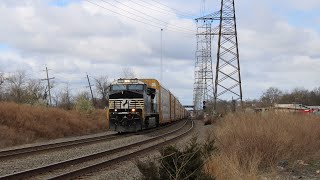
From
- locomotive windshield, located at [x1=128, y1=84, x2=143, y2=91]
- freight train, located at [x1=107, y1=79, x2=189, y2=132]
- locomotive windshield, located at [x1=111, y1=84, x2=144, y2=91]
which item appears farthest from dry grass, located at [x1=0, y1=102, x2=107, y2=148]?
locomotive windshield, located at [x1=128, y1=84, x2=143, y2=91]

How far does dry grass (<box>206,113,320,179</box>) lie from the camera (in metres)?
11.9

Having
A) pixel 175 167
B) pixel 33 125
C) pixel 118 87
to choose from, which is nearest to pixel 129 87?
Answer: pixel 118 87

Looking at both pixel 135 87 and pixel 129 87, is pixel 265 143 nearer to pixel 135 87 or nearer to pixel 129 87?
pixel 135 87

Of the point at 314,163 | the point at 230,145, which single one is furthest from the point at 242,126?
the point at 314,163

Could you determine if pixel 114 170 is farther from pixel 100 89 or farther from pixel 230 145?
pixel 100 89

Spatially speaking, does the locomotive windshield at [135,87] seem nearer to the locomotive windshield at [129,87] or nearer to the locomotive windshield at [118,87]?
the locomotive windshield at [129,87]

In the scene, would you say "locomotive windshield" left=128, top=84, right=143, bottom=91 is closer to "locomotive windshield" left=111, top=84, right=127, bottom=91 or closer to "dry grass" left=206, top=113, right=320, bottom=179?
"locomotive windshield" left=111, top=84, right=127, bottom=91

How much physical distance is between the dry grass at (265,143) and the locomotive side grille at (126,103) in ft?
37.5

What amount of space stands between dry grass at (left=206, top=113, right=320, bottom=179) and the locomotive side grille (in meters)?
11.4

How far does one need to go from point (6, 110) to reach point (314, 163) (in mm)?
20991

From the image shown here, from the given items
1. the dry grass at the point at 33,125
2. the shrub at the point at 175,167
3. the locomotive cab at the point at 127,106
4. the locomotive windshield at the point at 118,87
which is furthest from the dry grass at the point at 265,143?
the dry grass at the point at 33,125

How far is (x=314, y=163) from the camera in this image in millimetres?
15242

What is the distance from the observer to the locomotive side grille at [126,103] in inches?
1145

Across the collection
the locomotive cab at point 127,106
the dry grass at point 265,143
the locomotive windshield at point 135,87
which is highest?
the locomotive windshield at point 135,87
